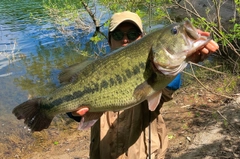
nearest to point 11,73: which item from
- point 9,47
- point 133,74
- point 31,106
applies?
point 9,47

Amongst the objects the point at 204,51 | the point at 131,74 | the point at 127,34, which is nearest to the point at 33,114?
the point at 131,74

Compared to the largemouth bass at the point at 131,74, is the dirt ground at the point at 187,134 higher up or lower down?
lower down

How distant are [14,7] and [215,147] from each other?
19.7 meters

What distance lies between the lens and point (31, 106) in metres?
2.85

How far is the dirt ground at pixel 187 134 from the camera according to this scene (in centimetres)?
529

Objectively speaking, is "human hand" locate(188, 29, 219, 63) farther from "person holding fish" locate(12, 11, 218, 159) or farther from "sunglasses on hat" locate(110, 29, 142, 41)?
"sunglasses on hat" locate(110, 29, 142, 41)

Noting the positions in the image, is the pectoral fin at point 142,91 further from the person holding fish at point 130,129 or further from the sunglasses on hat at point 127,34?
the sunglasses on hat at point 127,34

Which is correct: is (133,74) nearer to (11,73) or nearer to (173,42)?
(173,42)

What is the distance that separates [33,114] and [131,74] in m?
1.07

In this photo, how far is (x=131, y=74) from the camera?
2412 millimetres

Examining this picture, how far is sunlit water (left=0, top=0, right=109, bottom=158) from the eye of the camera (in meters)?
8.20

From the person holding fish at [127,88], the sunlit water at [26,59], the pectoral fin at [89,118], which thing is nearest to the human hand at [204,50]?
the person holding fish at [127,88]

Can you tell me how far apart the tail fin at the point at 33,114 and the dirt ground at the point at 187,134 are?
317cm

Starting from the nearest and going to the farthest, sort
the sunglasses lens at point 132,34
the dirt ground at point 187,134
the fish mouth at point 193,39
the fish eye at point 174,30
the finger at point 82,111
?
the fish mouth at point 193,39 < the fish eye at point 174,30 < the finger at point 82,111 < the sunglasses lens at point 132,34 < the dirt ground at point 187,134
